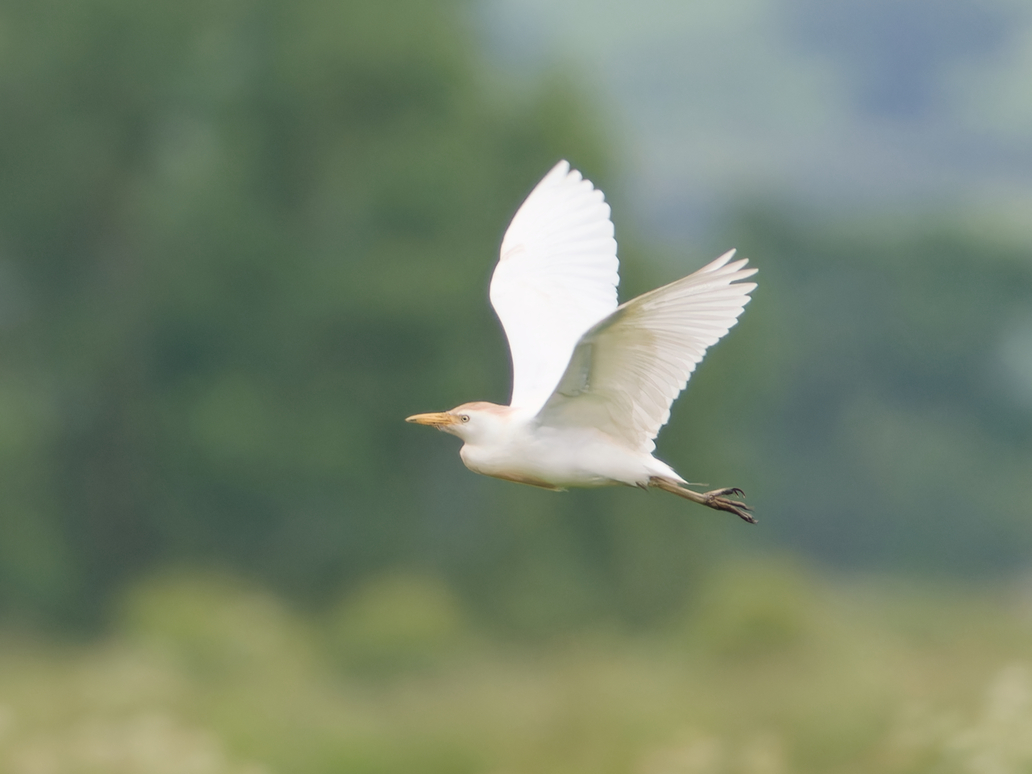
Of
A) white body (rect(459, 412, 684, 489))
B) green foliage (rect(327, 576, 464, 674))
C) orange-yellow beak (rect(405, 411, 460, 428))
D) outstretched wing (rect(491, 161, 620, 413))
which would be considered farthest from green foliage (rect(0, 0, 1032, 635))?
white body (rect(459, 412, 684, 489))

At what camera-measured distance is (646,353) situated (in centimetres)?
446

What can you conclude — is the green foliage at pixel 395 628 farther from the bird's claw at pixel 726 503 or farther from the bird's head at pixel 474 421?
the bird's claw at pixel 726 503

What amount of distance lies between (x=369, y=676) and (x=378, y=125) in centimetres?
932

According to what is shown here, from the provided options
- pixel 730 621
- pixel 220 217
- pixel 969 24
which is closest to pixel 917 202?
pixel 969 24

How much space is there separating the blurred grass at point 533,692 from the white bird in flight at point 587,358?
12.7 ft

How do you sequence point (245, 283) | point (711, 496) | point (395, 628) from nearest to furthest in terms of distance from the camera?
1. point (711, 496)
2. point (395, 628)
3. point (245, 283)

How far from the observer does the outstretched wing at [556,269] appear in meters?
5.52

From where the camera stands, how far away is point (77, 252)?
21.7 meters

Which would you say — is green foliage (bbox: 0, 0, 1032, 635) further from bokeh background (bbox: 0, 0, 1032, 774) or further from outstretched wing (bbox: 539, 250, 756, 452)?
A: outstretched wing (bbox: 539, 250, 756, 452)

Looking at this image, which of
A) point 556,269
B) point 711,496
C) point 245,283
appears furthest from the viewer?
point 245,283

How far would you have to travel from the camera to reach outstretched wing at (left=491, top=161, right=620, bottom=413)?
5.52 meters

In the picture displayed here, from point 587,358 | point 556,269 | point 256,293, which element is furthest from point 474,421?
point 256,293

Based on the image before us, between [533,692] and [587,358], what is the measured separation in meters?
6.68

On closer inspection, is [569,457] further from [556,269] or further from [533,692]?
[533,692]
